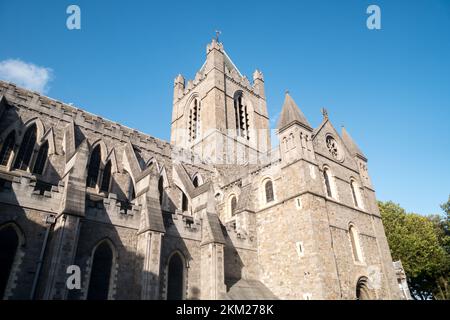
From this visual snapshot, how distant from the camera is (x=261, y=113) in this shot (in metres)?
40.4

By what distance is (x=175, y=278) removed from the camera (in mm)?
15625

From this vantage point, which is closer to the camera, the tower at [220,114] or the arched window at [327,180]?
the arched window at [327,180]

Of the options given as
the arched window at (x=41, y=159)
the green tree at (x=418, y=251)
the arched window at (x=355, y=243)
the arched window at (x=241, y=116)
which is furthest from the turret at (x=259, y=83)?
the arched window at (x=41, y=159)

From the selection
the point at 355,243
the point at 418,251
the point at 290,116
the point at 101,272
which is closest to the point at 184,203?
the point at 101,272

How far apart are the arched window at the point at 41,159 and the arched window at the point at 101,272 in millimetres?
→ 6884

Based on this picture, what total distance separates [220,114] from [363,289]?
22.1 m

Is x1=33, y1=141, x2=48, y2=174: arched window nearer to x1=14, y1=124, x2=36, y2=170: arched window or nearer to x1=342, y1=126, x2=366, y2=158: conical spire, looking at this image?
x1=14, y1=124, x2=36, y2=170: arched window

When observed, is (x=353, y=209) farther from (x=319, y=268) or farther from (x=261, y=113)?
(x=261, y=113)

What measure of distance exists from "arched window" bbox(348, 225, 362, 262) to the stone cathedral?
0.21ft

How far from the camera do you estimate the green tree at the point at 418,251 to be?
28.8m

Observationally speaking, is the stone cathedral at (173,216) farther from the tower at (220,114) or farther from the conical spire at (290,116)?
the tower at (220,114)

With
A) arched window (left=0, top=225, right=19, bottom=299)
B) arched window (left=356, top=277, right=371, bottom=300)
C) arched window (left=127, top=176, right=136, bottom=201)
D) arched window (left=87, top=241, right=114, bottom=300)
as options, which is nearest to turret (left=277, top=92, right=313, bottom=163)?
arched window (left=356, top=277, right=371, bottom=300)
